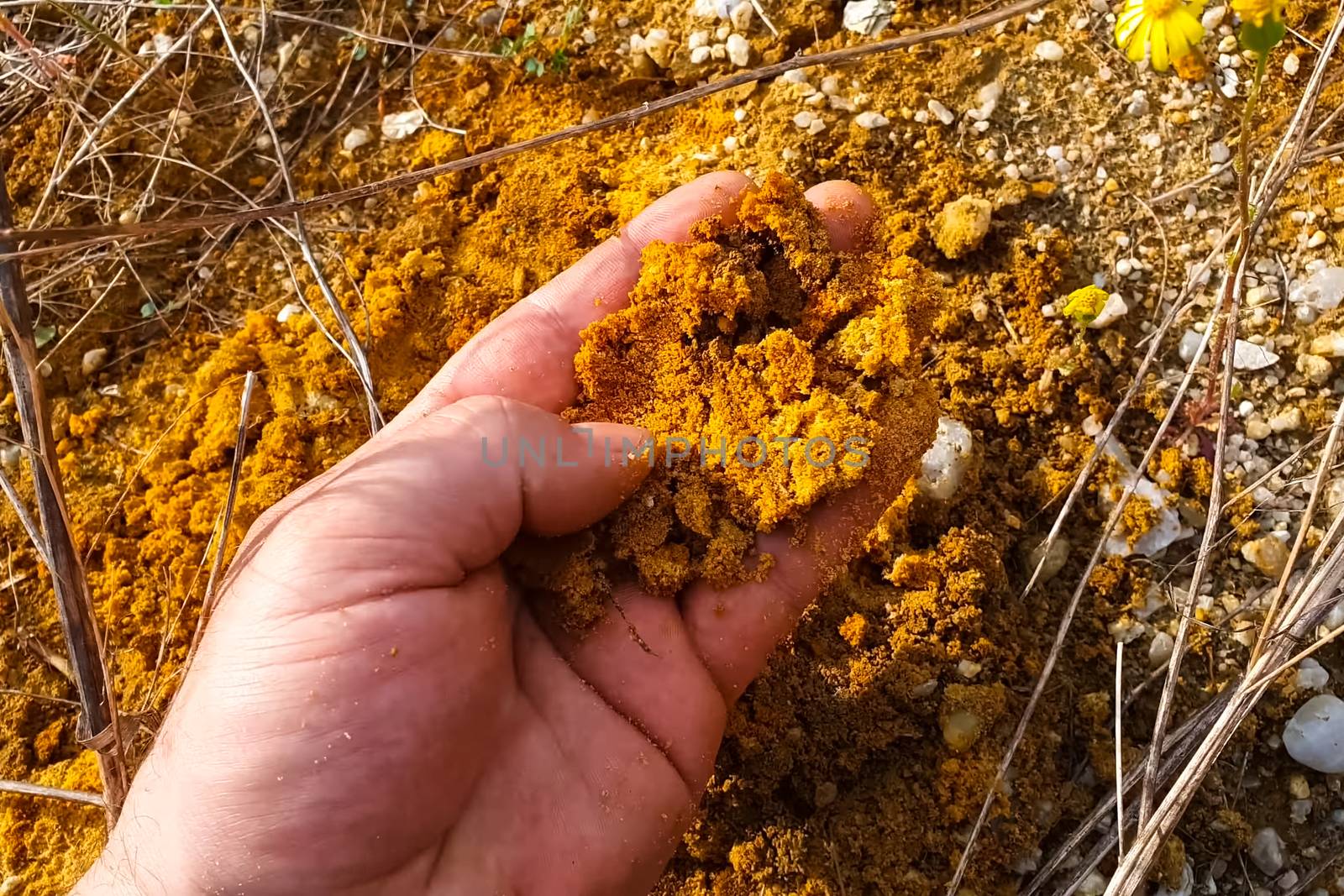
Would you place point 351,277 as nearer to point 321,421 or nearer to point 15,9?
point 321,421

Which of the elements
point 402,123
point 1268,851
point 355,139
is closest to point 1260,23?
point 1268,851

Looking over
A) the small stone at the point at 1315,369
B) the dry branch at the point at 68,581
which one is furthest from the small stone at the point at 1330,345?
the dry branch at the point at 68,581

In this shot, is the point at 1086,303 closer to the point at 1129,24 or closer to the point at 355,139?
the point at 1129,24

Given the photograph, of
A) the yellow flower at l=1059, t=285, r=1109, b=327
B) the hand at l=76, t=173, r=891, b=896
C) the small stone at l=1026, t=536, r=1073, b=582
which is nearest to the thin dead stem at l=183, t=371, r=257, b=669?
the hand at l=76, t=173, r=891, b=896

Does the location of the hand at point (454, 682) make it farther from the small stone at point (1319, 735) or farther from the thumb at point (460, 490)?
the small stone at point (1319, 735)

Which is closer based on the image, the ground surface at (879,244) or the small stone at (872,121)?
the ground surface at (879,244)

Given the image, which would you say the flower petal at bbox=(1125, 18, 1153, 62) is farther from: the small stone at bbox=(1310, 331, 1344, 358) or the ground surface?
the small stone at bbox=(1310, 331, 1344, 358)

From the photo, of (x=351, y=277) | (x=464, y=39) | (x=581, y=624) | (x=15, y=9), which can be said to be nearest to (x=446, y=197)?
(x=351, y=277)
